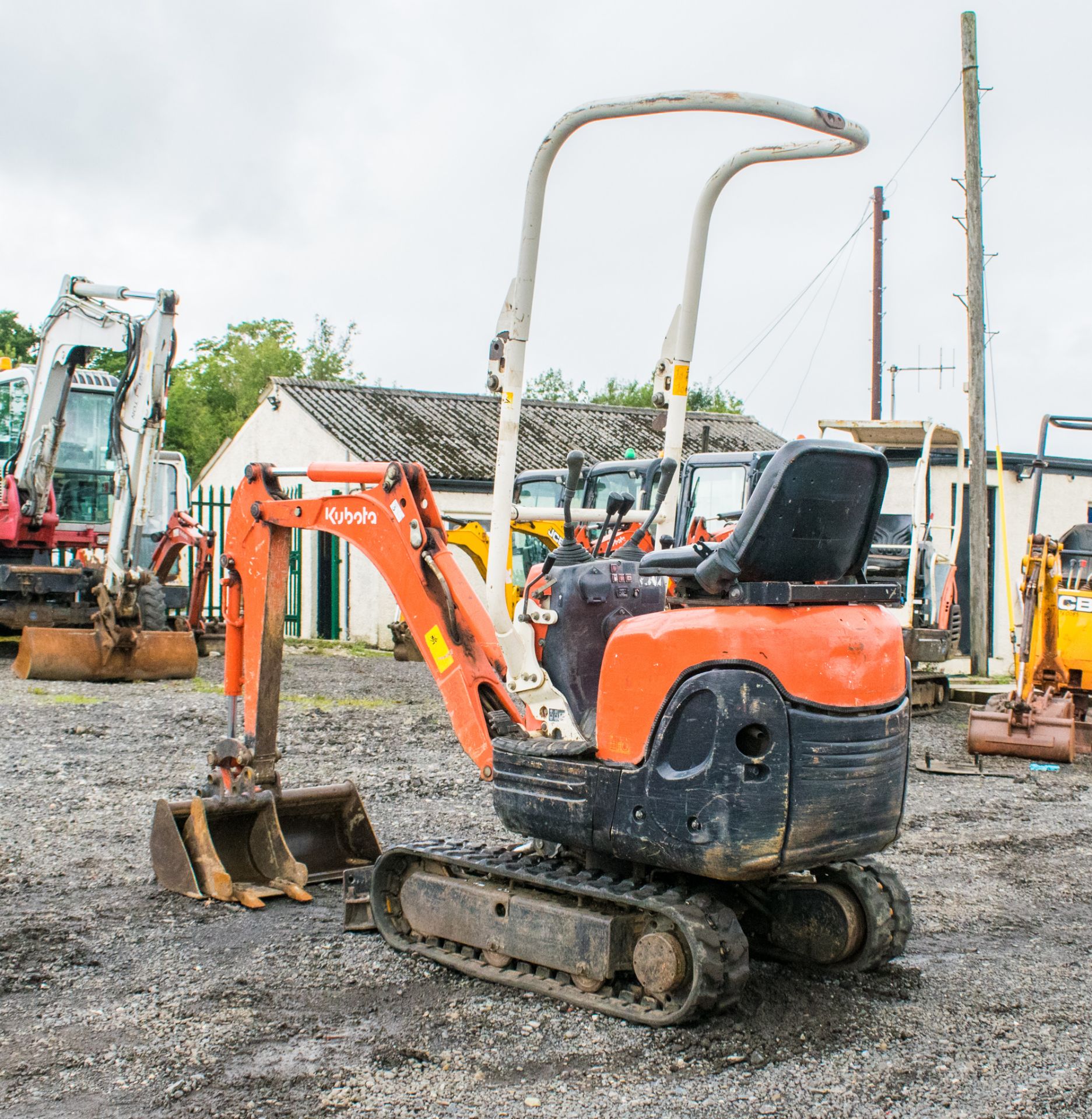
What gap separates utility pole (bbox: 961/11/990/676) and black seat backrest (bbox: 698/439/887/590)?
1239cm

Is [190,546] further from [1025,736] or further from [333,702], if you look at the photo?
[1025,736]

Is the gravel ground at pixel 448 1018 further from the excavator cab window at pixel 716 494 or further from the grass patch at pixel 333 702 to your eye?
the grass patch at pixel 333 702

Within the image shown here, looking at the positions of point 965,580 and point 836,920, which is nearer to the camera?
point 836,920

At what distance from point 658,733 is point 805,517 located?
837 mm

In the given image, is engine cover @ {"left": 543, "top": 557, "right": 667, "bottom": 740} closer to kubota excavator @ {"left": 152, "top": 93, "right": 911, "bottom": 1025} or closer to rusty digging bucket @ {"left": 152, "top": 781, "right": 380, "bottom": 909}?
kubota excavator @ {"left": 152, "top": 93, "right": 911, "bottom": 1025}

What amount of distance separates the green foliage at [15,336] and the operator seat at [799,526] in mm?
47283

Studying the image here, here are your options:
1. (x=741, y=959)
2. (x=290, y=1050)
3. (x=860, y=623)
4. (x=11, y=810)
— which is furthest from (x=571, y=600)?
(x=11, y=810)

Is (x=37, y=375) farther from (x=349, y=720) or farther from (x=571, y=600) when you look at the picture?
(x=571, y=600)

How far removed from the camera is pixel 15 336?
158 feet

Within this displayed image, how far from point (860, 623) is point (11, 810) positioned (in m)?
5.10

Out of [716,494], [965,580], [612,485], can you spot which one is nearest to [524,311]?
[716,494]

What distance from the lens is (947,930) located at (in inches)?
218

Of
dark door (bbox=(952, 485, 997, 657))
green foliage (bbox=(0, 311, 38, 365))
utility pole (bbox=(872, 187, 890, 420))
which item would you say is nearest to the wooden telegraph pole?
utility pole (bbox=(872, 187, 890, 420))

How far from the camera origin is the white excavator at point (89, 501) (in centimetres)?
1315
